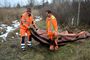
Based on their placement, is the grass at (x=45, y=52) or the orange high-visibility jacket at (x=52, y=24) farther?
the orange high-visibility jacket at (x=52, y=24)

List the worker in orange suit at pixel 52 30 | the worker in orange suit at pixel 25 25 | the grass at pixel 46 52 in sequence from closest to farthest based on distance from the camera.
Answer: the grass at pixel 46 52
the worker in orange suit at pixel 52 30
the worker in orange suit at pixel 25 25

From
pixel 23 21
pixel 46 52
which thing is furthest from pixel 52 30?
pixel 23 21

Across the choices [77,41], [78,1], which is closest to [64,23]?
[78,1]

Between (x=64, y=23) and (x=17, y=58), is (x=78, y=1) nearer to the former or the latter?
(x=64, y=23)

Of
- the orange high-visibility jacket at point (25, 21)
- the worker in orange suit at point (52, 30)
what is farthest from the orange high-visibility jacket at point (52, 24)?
the orange high-visibility jacket at point (25, 21)

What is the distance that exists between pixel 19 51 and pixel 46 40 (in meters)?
1.27

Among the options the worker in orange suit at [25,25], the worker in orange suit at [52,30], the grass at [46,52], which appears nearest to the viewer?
the grass at [46,52]

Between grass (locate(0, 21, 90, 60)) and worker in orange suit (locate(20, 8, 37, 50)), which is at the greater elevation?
worker in orange suit (locate(20, 8, 37, 50))

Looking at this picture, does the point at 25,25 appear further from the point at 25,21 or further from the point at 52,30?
the point at 52,30

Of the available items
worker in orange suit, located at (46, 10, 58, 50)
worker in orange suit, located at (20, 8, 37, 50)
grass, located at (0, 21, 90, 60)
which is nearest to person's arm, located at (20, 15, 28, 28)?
worker in orange suit, located at (20, 8, 37, 50)

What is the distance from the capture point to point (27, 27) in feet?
35.7

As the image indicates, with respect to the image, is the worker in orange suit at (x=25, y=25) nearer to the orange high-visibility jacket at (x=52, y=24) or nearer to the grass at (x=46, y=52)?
the grass at (x=46, y=52)

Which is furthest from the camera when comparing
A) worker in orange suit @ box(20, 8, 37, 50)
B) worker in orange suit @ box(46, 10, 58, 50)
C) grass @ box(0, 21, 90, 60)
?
worker in orange suit @ box(20, 8, 37, 50)

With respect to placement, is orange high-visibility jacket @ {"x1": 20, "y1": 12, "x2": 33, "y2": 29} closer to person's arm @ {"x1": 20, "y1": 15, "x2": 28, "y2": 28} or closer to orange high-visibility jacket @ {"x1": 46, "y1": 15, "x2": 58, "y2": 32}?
person's arm @ {"x1": 20, "y1": 15, "x2": 28, "y2": 28}
